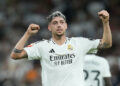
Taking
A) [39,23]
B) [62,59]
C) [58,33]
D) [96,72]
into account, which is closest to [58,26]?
[58,33]

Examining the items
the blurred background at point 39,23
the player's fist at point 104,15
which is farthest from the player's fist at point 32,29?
the blurred background at point 39,23

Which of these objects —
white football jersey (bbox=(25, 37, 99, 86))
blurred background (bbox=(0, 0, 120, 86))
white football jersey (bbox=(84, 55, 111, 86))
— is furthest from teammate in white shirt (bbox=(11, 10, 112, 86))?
blurred background (bbox=(0, 0, 120, 86))

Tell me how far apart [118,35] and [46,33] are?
2526 millimetres

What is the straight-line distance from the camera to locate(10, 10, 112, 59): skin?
25.8 ft

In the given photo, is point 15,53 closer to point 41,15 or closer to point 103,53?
point 103,53

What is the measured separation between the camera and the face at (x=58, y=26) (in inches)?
318

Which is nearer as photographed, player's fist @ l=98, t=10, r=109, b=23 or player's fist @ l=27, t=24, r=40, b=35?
player's fist @ l=98, t=10, r=109, b=23

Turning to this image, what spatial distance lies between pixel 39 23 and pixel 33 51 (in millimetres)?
9468

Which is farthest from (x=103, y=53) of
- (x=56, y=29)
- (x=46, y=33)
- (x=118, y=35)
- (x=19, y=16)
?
(x=56, y=29)

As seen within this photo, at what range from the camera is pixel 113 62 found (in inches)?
564

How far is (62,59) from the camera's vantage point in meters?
8.05

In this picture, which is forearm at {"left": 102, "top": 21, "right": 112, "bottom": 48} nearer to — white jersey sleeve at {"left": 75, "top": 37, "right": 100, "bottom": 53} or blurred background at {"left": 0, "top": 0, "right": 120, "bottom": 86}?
white jersey sleeve at {"left": 75, "top": 37, "right": 100, "bottom": 53}

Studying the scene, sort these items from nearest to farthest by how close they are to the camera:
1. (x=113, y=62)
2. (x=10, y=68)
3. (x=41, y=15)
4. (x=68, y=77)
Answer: (x=68, y=77) < (x=113, y=62) < (x=10, y=68) < (x=41, y=15)

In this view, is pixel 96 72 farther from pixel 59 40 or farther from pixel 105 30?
pixel 105 30
